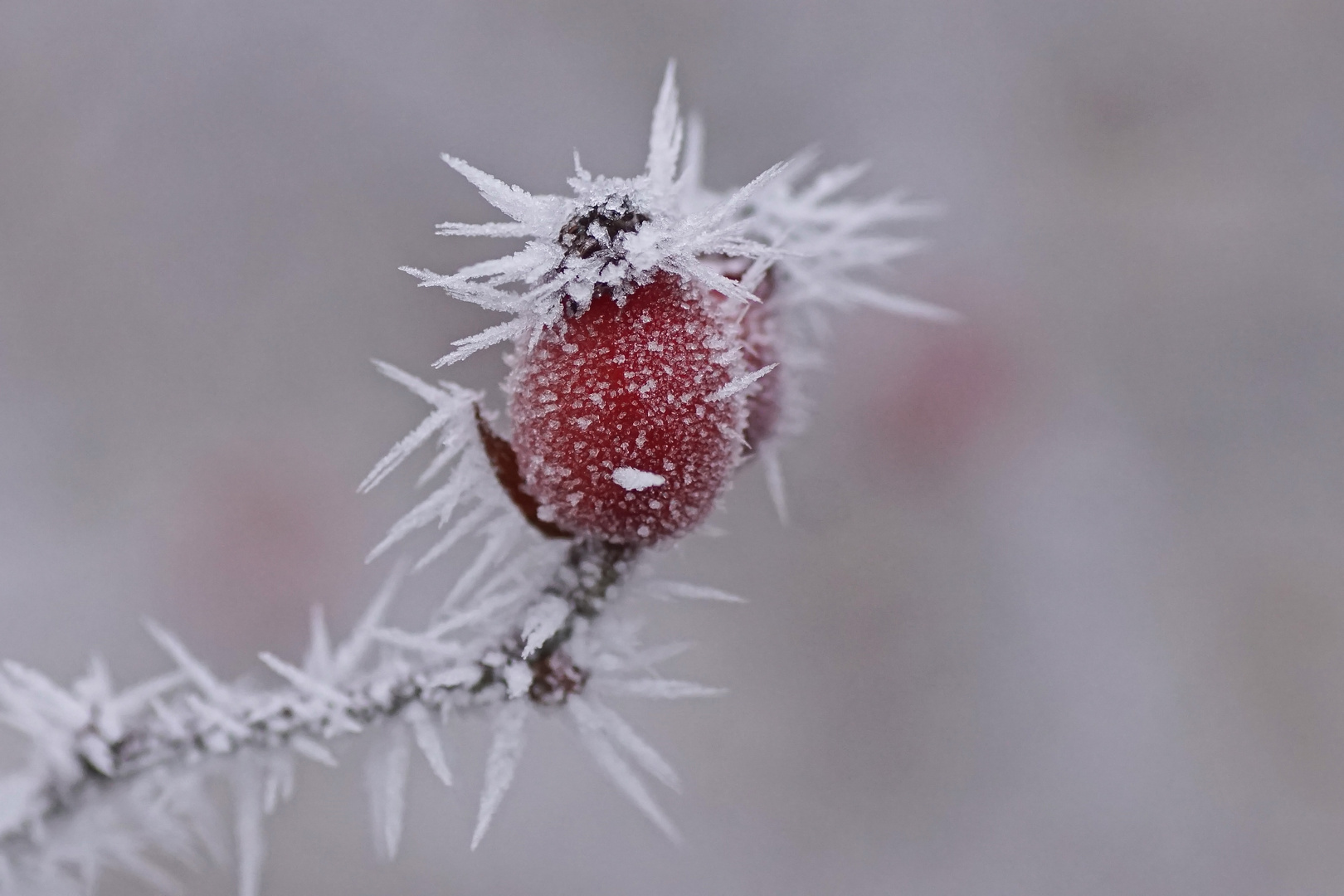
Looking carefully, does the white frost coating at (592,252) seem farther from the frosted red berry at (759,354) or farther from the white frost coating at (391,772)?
the white frost coating at (391,772)

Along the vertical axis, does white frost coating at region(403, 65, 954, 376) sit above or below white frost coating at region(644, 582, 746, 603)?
above

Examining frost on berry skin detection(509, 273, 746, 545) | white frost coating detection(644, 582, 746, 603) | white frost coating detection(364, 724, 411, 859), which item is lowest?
white frost coating detection(364, 724, 411, 859)

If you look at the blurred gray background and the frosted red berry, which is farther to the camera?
the blurred gray background

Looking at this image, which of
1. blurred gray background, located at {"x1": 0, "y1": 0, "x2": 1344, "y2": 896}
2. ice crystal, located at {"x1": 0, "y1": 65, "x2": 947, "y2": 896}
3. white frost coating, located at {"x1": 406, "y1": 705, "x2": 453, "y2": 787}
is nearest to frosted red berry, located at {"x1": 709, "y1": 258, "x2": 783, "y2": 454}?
ice crystal, located at {"x1": 0, "y1": 65, "x2": 947, "y2": 896}

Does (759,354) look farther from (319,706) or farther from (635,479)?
(319,706)

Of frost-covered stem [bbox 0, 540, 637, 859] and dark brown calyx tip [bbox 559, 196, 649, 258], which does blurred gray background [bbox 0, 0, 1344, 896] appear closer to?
frost-covered stem [bbox 0, 540, 637, 859]

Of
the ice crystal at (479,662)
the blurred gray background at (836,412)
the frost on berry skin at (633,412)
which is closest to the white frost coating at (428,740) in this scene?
the ice crystal at (479,662)

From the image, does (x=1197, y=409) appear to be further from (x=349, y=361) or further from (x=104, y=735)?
(x=104, y=735)

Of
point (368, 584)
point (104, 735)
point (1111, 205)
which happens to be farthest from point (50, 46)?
point (1111, 205)
